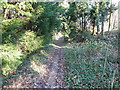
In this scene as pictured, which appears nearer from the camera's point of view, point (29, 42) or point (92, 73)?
point (92, 73)

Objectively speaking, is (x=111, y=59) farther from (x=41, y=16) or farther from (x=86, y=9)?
(x=86, y=9)

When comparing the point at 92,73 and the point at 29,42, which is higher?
the point at 29,42

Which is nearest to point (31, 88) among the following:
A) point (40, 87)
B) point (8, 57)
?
point (40, 87)

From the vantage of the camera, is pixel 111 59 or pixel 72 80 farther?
pixel 111 59

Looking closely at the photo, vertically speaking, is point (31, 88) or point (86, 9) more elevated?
point (86, 9)

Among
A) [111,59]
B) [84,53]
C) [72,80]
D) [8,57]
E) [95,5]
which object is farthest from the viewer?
[95,5]

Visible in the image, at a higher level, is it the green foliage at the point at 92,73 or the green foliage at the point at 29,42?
the green foliage at the point at 29,42

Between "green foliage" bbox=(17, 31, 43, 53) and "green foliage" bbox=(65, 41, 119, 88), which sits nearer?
"green foliage" bbox=(65, 41, 119, 88)

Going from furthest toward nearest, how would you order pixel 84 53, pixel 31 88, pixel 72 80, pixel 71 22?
pixel 71 22, pixel 84 53, pixel 72 80, pixel 31 88

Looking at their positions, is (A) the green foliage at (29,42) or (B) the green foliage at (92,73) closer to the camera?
(B) the green foliage at (92,73)

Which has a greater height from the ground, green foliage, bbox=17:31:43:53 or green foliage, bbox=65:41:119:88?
green foliage, bbox=17:31:43:53

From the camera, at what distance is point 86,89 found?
2.82 meters

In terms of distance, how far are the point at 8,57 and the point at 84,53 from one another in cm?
434

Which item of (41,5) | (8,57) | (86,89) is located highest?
(41,5)
